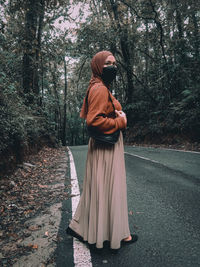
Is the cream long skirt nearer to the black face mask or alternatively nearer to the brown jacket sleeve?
the brown jacket sleeve

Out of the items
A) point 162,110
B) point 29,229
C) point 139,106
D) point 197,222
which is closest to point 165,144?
point 162,110

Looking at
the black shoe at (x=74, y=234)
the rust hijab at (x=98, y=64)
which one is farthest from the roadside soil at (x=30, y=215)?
the rust hijab at (x=98, y=64)

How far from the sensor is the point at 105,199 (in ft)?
8.59

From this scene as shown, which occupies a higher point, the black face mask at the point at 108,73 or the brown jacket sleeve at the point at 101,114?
the black face mask at the point at 108,73

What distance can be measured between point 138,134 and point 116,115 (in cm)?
1590

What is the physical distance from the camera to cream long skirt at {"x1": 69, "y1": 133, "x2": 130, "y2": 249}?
2.53 metres

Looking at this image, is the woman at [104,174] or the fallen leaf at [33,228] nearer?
the woman at [104,174]

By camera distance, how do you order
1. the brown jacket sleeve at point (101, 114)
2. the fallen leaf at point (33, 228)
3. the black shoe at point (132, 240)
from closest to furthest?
the brown jacket sleeve at point (101, 114), the black shoe at point (132, 240), the fallen leaf at point (33, 228)

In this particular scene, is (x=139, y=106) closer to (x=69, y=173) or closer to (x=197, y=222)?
(x=69, y=173)

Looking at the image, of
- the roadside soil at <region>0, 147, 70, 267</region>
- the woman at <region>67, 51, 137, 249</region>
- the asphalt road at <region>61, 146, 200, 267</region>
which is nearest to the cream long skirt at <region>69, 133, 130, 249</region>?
the woman at <region>67, 51, 137, 249</region>

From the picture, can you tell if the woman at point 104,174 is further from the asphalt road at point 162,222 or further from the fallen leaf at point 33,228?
the fallen leaf at point 33,228

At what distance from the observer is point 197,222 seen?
3295 millimetres

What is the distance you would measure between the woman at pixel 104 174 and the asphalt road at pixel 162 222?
0.22 metres

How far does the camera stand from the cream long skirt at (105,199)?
2527mm
